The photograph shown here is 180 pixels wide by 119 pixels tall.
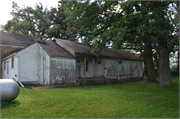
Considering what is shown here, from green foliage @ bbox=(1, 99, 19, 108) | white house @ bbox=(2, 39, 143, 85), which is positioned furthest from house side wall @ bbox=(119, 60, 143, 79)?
green foliage @ bbox=(1, 99, 19, 108)

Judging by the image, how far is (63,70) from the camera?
1477cm

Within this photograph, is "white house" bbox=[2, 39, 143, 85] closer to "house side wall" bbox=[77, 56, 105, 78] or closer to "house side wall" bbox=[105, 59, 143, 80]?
"house side wall" bbox=[77, 56, 105, 78]

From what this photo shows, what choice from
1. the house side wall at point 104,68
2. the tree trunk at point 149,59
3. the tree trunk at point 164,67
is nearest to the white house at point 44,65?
the house side wall at point 104,68

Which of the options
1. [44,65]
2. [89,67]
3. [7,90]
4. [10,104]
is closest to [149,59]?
[89,67]

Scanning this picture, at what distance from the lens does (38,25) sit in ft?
103

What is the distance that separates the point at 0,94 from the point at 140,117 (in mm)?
5479

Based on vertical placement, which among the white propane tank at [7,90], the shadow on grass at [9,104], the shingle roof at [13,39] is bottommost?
the shadow on grass at [9,104]

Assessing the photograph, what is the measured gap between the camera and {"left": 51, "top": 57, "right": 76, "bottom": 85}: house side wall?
1414 centimetres

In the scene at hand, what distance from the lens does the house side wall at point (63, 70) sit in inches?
557

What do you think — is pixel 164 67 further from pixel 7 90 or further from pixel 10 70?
pixel 10 70

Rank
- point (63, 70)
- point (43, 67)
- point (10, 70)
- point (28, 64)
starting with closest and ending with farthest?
point (63, 70), point (43, 67), point (28, 64), point (10, 70)

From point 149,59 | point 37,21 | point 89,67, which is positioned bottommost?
point 89,67

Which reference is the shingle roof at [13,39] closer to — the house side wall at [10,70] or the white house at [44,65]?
the white house at [44,65]

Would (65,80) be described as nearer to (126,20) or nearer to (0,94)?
(126,20)
